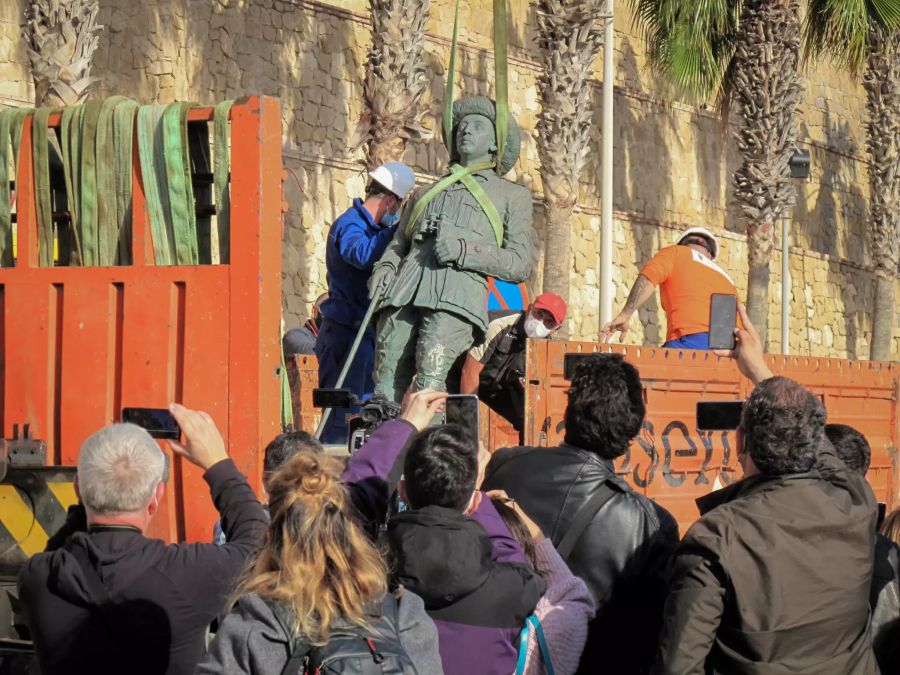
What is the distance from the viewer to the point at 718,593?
11.5 ft

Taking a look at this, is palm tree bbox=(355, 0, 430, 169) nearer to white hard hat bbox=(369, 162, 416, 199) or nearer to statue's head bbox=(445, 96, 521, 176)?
white hard hat bbox=(369, 162, 416, 199)

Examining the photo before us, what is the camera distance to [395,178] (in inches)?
298

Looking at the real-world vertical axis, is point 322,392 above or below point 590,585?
above

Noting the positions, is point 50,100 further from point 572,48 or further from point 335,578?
point 572,48

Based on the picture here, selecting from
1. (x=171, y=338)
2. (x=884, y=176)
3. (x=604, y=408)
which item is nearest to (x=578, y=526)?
(x=604, y=408)

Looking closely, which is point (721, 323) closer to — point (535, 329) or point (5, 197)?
point (535, 329)

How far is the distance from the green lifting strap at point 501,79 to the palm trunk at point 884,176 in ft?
59.0

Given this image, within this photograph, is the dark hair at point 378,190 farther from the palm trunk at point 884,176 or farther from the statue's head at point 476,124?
the palm trunk at point 884,176

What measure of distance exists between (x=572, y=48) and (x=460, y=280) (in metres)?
11.6

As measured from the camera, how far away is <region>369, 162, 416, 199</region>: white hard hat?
7.51 m

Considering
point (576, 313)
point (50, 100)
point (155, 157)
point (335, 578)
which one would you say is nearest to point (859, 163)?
point (576, 313)

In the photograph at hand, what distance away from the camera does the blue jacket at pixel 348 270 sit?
7.44m

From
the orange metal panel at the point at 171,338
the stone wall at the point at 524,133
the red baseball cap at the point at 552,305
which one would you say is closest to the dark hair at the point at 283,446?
the orange metal panel at the point at 171,338

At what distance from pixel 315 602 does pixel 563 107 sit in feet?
51.7
